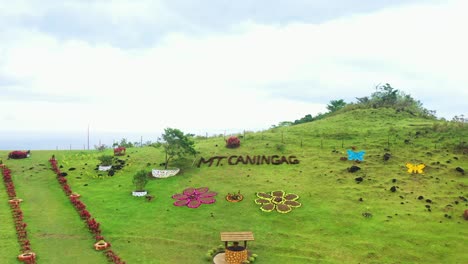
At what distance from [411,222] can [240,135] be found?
36.1 meters

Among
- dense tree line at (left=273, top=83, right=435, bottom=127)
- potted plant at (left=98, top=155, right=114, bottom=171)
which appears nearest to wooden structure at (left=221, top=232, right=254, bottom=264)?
potted plant at (left=98, top=155, right=114, bottom=171)

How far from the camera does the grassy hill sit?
33938mm

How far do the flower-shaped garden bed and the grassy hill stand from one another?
2.99 ft

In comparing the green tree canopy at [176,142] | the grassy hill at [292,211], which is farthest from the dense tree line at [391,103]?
the green tree canopy at [176,142]

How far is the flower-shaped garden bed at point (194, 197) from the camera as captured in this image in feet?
145

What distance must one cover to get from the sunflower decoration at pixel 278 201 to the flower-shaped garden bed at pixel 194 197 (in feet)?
17.4

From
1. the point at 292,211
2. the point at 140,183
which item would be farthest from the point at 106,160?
the point at 292,211

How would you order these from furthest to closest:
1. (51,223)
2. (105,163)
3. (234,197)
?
(105,163)
(234,197)
(51,223)

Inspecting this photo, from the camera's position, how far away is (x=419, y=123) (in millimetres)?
68375

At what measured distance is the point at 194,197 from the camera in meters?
45.7

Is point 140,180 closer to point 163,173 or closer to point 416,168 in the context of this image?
point 163,173

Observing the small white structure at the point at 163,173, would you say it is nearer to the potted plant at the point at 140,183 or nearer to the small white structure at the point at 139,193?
the potted plant at the point at 140,183

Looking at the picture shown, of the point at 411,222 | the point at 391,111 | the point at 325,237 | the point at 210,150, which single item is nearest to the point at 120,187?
the point at 210,150

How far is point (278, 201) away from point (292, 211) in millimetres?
2604
